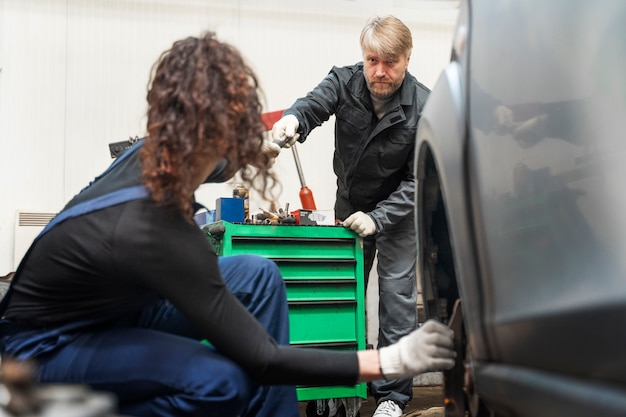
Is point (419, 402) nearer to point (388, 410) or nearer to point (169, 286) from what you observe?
point (388, 410)

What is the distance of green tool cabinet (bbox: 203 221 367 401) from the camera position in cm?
222

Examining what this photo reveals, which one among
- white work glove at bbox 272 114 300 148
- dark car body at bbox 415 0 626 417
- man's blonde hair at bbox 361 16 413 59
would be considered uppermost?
man's blonde hair at bbox 361 16 413 59

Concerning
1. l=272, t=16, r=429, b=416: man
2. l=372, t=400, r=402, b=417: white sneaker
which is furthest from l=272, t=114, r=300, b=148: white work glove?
l=372, t=400, r=402, b=417: white sneaker

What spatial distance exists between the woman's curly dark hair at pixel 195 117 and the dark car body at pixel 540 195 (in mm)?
318

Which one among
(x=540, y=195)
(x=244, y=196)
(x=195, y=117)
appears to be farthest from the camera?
(x=244, y=196)

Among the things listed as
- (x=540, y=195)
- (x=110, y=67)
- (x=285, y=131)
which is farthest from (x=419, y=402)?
(x=110, y=67)

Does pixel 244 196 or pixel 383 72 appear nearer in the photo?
pixel 383 72

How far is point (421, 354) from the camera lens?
1121mm

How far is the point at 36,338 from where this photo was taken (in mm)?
1161

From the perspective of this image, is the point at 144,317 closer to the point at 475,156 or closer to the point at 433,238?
the point at 433,238

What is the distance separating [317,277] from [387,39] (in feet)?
2.76

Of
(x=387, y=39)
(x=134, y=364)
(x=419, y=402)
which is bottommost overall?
Result: (x=419, y=402)

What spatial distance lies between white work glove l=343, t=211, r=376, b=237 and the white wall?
1455 millimetres

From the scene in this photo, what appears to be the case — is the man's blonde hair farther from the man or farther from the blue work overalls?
the blue work overalls
